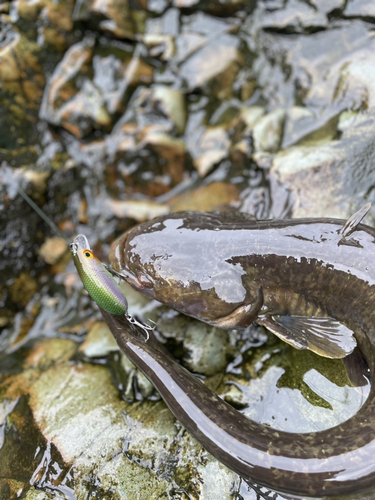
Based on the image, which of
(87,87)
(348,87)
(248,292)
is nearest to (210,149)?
(348,87)

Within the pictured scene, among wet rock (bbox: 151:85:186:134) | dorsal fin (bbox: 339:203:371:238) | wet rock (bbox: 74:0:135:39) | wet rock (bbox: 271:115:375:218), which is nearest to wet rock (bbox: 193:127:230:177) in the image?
wet rock (bbox: 151:85:186:134)

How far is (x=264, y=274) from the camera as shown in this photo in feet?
10.6

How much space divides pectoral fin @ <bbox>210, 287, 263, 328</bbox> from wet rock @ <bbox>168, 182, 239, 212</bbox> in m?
1.65

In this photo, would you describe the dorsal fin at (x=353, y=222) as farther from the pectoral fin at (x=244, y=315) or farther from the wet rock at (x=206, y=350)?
the wet rock at (x=206, y=350)

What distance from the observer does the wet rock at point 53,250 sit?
16.2 feet

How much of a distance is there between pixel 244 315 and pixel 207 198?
2044 millimetres

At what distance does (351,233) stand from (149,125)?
10.2 feet

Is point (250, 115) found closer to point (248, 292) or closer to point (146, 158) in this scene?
point (146, 158)

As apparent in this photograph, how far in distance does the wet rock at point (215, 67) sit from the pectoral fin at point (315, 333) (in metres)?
3.35

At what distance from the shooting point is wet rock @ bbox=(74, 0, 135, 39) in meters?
5.00

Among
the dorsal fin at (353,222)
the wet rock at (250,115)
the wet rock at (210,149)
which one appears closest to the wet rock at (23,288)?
the wet rock at (210,149)

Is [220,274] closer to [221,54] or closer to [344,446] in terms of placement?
[344,446]

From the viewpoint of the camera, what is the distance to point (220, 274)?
3.21 meters

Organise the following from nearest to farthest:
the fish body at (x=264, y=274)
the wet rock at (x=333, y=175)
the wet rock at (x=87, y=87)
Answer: the fish body at (x=264, y=274) → the wet rock at (x=333, y=175) → the wet rock at (x=87, y=87)
